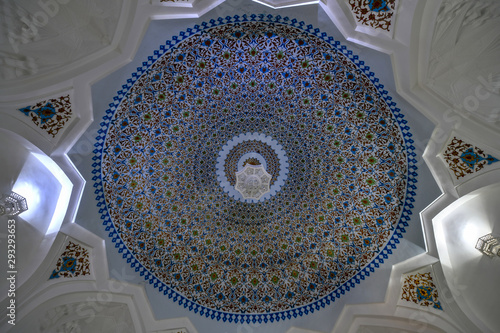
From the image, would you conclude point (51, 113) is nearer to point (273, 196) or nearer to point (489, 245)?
point (273, 196)

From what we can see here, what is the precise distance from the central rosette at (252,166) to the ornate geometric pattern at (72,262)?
3.19m

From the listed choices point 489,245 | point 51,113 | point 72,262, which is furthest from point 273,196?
point 51,113

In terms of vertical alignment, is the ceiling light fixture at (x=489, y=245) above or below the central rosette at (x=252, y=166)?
below

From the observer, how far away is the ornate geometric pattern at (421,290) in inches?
274

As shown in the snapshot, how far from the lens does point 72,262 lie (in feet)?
23.0

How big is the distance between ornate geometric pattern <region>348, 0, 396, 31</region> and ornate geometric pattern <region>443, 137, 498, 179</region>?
228cm

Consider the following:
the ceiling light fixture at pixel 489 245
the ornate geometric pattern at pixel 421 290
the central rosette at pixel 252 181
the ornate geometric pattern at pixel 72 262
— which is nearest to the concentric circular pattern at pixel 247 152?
the central rosette at pixel 252 181

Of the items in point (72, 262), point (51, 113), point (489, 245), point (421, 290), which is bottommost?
point (421, 290)

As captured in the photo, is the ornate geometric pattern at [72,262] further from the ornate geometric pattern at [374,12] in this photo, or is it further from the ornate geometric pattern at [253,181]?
the ornate geometric pattern at [374,12]

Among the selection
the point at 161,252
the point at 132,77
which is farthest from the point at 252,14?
the point at 161,252

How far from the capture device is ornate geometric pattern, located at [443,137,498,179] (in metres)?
6.05

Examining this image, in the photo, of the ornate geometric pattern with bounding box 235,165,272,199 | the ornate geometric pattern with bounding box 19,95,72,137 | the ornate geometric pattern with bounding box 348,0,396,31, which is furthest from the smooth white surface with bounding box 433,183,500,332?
the ornate geometric pattern with bounding box 19,95,72,137

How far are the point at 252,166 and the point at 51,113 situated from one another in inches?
161

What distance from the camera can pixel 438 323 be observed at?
6.87 m
